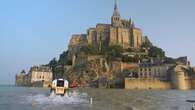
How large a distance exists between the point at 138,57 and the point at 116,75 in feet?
52.0

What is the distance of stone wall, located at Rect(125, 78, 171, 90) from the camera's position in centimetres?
9044

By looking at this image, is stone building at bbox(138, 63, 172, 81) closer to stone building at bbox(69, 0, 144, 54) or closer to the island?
the island

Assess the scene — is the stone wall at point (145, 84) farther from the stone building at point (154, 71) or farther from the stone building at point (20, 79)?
the stone building at point (20, 79)

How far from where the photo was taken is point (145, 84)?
9119 centimetres

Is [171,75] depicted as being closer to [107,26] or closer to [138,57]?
[138,57]

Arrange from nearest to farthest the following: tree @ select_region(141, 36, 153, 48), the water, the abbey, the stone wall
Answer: the water
the stone wall
the abbey
tree @ select_region(141, 36, 153, 48)

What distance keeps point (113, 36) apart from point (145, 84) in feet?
108

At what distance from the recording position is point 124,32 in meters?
121

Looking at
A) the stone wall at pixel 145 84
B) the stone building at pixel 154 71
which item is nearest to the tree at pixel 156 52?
the stone building at pixel 154 71

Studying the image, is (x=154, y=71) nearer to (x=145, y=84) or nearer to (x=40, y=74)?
(x=145, y=84)

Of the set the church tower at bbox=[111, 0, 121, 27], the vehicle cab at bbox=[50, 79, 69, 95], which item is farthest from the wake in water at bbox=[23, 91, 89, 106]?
the church tower at bbox=[111, 0, 121, 27]

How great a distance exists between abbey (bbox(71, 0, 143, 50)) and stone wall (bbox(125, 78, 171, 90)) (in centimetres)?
2854

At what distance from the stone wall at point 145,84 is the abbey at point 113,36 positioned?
28.5 metres

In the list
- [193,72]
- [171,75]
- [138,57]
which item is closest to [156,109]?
[171,75]
